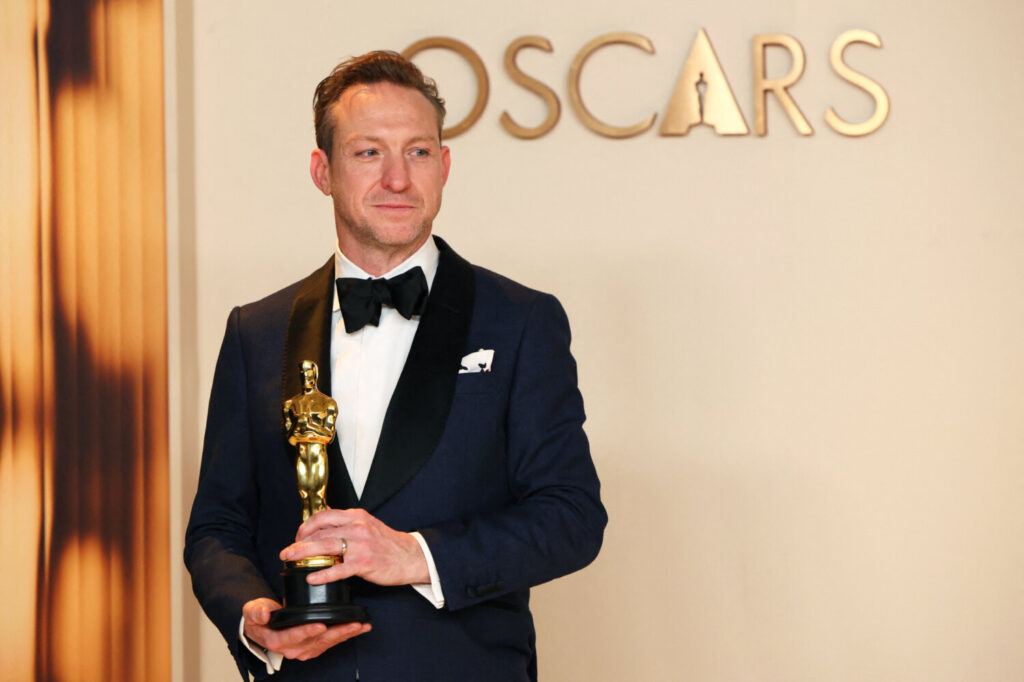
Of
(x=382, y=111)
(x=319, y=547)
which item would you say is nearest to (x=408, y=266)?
(x=382, y=111)

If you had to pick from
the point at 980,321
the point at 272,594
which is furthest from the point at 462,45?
the point at 272,594

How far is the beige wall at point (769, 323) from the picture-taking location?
3.25 m

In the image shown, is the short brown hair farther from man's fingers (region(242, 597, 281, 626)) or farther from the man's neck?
man's fingers (region(242, 597, 281, 626))

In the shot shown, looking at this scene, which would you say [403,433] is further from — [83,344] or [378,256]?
[83,344]

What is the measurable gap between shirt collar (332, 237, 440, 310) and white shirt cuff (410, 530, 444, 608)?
52 cm

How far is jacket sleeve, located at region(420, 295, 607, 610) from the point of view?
187cm

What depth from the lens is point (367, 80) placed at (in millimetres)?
2143

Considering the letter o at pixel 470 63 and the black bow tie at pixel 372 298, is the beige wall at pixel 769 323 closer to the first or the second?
the letter o at pixel 470 63

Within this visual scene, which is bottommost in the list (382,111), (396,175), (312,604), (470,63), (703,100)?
(312,604)

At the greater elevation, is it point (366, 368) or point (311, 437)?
point (366, 368)

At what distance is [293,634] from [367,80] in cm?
99

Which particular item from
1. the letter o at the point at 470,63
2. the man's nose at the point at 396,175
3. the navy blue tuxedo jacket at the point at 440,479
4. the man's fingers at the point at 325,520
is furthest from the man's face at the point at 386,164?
the letter o at the point at 470,63

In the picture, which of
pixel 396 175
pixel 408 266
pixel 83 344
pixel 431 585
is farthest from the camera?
pixel 83 344

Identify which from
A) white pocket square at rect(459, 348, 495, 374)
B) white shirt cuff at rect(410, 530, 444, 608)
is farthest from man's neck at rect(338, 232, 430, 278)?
Result: white shirt cuff at rect(410, 530, 444, 608)
